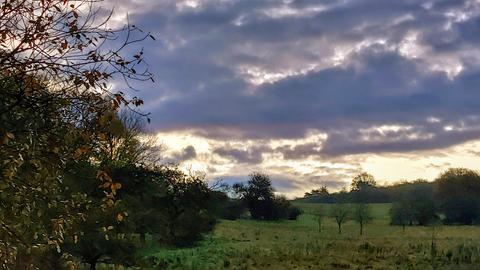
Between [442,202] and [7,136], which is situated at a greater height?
[442,202]

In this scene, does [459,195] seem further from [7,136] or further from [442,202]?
[7,136]

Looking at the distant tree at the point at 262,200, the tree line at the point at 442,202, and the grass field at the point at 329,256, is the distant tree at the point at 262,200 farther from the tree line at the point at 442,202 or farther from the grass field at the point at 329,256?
the grass field at the point at 329,256

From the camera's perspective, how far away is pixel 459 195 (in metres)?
106

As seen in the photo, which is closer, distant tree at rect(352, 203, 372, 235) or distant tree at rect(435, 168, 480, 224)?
distant tree at rect(352, 203, 372, 235)

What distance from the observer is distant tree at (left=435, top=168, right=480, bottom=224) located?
97625 mm

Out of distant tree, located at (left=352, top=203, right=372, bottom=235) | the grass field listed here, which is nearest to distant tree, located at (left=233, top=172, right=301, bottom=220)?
distant tree, located at (left=352, top=203, right=372, bottom=235)

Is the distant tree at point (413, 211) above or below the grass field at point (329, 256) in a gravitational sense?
above

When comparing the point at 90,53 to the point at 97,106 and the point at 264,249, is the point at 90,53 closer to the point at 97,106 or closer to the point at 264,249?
the point at 97,106

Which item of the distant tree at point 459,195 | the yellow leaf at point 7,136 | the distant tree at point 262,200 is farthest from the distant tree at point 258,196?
the yellow leaf at point 7,136

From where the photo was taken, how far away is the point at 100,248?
26797 millimetres

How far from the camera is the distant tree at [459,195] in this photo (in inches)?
3844

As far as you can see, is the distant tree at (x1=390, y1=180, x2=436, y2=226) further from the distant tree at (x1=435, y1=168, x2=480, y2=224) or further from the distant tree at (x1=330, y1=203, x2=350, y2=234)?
the distant tree at (x1=330, y1=203, x2=350, y2=234)

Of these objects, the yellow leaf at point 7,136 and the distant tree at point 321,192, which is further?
the distant tree at point 321,192

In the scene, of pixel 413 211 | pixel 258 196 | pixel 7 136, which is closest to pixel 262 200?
pixel 258 196
